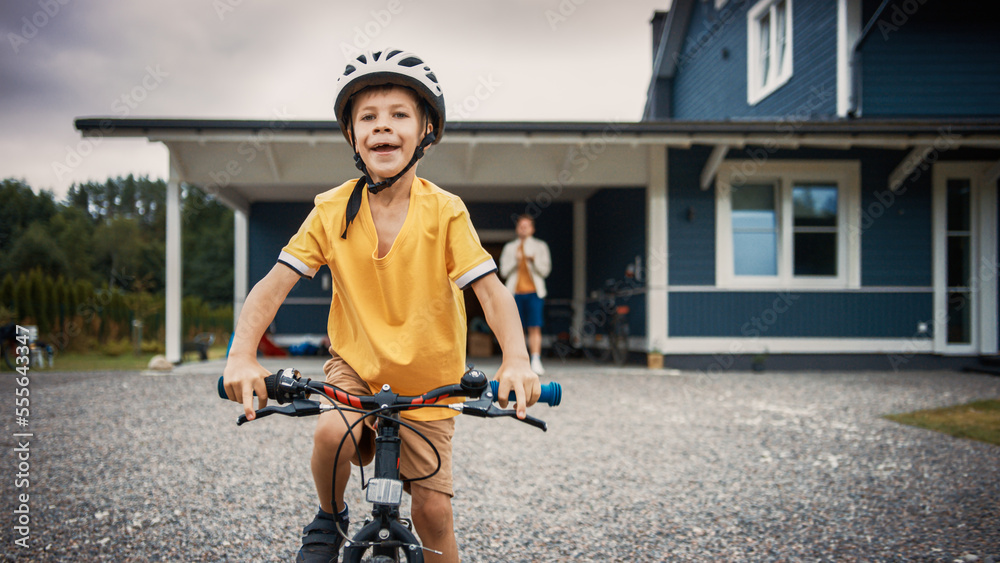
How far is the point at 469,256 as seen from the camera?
1.81m

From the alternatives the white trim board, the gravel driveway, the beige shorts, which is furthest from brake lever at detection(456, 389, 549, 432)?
the white trim board

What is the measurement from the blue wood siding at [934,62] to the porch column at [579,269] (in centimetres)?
574

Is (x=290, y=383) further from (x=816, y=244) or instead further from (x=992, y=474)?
(x=816, y=244)

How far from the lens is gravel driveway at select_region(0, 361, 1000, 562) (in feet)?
9.66

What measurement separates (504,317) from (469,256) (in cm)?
19

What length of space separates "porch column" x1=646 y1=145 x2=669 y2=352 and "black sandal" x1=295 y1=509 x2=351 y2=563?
28.5 ft

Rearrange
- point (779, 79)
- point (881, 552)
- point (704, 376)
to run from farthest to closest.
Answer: point (779, 79)
point (704, 376)
point (881, 552)

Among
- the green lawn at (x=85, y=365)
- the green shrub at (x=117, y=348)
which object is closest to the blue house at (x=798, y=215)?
the green lawn at (x=85, y=365)

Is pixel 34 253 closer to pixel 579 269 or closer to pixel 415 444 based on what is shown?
pixel 579 269

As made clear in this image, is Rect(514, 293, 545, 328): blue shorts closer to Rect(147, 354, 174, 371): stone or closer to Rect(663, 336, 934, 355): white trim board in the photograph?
Rect(663, 336, 934, 355): white trim board

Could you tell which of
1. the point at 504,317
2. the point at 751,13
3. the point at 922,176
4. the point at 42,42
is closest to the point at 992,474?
the point at 504,317

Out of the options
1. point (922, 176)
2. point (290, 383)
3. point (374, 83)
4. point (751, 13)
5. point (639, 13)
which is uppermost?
point (639, 13)

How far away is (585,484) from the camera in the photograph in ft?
13.1

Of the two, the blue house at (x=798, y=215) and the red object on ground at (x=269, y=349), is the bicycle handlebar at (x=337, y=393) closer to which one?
the blue house at (x=798, y=215)
